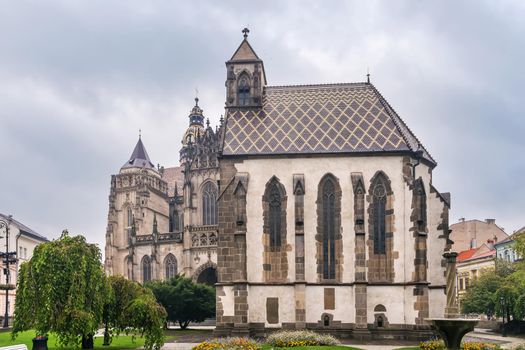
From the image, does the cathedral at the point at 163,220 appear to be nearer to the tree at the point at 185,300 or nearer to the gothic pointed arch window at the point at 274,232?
the tree at the point at 185,300

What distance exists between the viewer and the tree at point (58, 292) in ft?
73.4

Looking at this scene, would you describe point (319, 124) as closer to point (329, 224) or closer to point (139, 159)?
point (329, 224)

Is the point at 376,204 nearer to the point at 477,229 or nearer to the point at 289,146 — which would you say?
the point at 289,146

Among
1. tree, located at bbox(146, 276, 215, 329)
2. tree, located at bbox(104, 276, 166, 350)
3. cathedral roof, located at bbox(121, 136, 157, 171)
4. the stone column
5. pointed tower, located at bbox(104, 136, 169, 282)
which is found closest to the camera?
the stone column

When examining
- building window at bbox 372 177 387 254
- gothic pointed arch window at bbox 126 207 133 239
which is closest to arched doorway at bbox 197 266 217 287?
gothic pointed arch window at bbox 126 207 133 239

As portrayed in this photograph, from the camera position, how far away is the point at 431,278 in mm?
34031

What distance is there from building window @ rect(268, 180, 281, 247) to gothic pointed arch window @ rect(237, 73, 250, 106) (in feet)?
22.4

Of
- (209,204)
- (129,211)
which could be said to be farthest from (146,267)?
(129,211)

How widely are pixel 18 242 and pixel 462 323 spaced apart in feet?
195

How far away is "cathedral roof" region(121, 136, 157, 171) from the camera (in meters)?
80.9

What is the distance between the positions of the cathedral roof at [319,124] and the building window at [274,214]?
87.3 inches

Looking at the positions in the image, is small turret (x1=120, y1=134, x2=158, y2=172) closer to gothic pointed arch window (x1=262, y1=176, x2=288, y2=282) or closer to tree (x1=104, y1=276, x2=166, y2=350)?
gothic pointed arch window (x1=262, y1=176, x2=288, y2=282)

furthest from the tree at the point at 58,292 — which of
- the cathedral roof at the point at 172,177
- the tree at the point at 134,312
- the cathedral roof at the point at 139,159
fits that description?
the cathedral roof at the point at 172,177

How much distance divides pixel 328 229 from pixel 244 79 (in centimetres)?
1162
